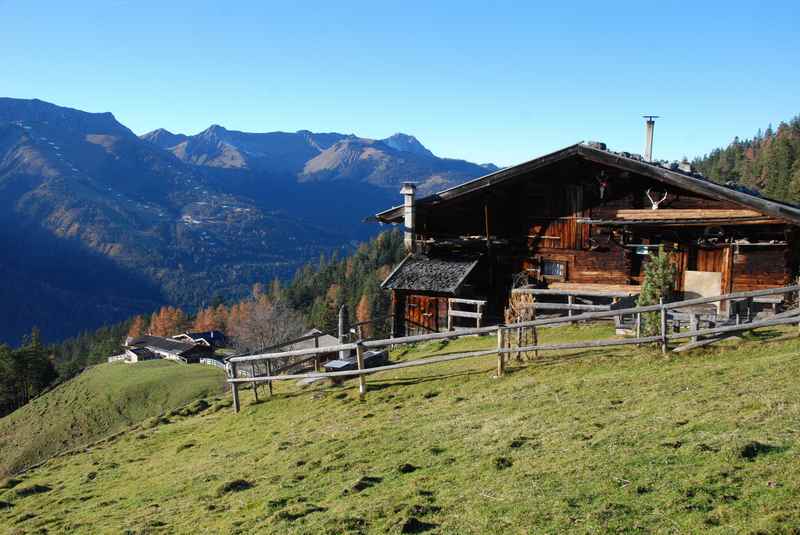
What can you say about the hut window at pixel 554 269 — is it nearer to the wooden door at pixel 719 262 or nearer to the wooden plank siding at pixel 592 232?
the wooden plank siding at pixel 592 232

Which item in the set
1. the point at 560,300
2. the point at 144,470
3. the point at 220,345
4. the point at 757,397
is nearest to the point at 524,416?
the point at 757,397

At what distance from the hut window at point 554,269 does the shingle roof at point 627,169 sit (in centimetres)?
426

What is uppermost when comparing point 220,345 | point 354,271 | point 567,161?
point 567,161

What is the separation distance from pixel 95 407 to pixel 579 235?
146ft

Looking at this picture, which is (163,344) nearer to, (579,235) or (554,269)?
(554,269)

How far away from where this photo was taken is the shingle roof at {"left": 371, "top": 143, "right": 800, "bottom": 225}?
2206 cm

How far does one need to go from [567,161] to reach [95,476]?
21.6 m

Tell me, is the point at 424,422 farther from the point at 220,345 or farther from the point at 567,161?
the point at 220,345

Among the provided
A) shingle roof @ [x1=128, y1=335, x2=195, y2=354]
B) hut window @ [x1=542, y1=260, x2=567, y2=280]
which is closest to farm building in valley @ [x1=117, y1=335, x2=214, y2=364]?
shingle roof @ [x1=128, y1=335, x2=195, y2=354]

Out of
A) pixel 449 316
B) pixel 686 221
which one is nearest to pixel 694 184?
pixel 686 221

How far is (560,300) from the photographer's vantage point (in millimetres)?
27234

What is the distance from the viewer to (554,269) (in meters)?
27.4

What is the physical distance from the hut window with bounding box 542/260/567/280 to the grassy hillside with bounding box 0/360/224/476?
33.6 m

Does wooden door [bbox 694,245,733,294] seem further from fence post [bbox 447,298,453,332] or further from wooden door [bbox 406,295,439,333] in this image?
wooden door [bbox 406,295,439,333]
